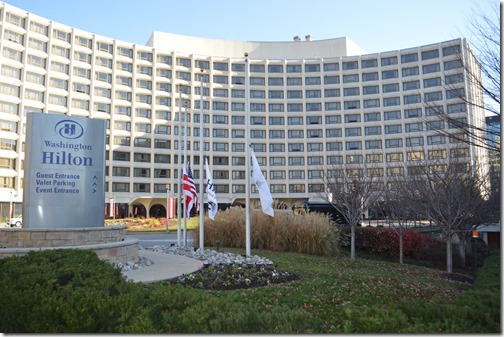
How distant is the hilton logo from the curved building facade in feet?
156

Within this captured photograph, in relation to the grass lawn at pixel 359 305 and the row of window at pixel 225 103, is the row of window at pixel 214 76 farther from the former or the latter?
the grass lawn at pixel 359 305

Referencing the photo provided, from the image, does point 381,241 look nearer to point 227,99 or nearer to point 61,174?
point 61,174

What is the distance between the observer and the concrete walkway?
901cm

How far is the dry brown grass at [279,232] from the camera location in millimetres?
16500

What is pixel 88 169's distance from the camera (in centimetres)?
1227

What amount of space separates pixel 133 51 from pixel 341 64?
34919mm

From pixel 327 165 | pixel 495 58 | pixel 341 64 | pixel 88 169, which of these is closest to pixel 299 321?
pixel 495 58

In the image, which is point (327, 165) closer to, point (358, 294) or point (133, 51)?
point (133, 51)

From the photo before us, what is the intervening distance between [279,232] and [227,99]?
57342 mm

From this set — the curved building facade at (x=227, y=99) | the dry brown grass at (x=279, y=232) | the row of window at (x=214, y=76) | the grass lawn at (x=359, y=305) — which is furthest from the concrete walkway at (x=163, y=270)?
the row of window at (x=214, y=76)

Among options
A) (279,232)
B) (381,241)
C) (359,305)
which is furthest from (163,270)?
(381,241)

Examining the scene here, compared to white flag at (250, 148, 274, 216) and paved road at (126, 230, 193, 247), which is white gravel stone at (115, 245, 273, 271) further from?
paved road at (126, 230, 193, 247)

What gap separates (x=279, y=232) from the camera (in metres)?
17.0

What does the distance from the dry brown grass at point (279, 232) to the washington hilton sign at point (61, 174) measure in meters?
6.66
